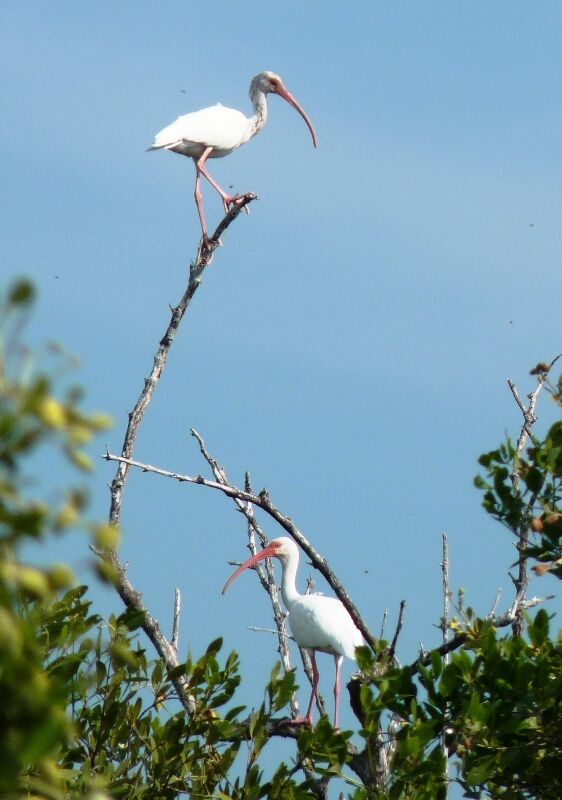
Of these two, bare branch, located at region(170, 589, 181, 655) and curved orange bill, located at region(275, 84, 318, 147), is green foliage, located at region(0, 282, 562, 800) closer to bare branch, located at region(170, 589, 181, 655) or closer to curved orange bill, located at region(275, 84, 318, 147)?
bare branch, located at region(170, 589, 181, 655)

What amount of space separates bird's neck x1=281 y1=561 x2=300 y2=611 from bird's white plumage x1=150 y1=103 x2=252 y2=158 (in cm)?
491

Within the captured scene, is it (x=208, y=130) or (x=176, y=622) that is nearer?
(x=176, y=622)

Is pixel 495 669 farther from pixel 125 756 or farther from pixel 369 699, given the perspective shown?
pixel 125 756

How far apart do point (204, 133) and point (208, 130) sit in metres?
0.08

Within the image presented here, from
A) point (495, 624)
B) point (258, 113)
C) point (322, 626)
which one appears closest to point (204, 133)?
point (258, 113)

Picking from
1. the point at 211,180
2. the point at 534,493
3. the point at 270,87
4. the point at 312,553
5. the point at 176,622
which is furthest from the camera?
the point at 270,87

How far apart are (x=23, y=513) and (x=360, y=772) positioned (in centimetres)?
617

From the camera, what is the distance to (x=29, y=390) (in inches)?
55.9

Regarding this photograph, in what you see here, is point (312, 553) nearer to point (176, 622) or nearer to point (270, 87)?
point (176, 622)

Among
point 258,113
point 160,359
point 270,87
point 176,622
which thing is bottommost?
point 176,622

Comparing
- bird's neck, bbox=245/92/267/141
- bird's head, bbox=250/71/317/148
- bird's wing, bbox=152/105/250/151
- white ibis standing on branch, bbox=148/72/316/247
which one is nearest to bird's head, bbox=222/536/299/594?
white ibis standing on branch, bbox=148/72/316/247

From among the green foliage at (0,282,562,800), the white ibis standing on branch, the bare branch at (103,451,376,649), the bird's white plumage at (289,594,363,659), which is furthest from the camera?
the white ibis standing on branch

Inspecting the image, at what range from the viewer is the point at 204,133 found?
14047 millimetres

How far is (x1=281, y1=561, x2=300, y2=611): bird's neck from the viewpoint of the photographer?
10780 millimetres
